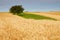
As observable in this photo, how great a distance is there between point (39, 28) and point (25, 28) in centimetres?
129

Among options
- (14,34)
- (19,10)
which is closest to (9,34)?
(14,34)

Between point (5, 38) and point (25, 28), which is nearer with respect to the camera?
point (5, 38)

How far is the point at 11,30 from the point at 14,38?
136 centimetres

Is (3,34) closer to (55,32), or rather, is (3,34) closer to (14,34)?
(14,34)

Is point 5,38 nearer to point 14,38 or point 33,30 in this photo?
point 14,38

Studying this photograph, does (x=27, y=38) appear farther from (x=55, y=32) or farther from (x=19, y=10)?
(x=19, y=10)

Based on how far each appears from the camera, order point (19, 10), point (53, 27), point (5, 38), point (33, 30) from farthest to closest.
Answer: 1. point (19, 10)
2. point (53, 27)
3. point (33, 30)
4. point (5, 38)

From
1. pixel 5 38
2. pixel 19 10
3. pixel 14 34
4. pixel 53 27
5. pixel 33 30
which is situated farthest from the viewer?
pixel 19 10

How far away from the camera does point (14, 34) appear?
13.3 meters

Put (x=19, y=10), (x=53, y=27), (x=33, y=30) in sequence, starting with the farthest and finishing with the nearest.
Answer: (x=19, y=10) → (x=53, y=27) → (x=33, y=30)

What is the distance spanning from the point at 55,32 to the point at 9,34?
158 inches

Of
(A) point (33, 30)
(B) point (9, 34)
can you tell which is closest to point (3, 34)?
(B) point (9, 34)

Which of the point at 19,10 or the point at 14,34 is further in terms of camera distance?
the point at 19,10

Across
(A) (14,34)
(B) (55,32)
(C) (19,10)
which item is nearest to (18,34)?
(A) (14,34)
